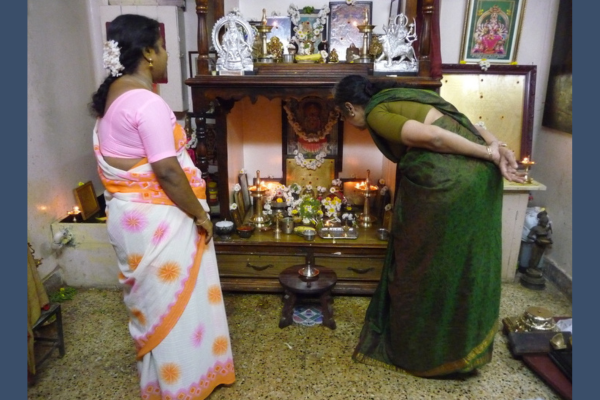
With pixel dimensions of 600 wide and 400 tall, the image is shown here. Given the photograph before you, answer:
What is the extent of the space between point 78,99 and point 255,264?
1745 millimetres

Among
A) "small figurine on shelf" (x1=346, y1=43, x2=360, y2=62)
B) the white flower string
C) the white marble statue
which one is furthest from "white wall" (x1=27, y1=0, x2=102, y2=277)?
the white flower string

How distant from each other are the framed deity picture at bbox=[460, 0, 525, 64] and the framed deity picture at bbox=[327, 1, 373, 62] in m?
0.75

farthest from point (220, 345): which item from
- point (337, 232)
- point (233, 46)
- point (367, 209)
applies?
point (233, 46)

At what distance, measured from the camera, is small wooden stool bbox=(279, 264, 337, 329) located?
2.44m

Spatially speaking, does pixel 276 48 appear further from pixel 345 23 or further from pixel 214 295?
pixel 214 295

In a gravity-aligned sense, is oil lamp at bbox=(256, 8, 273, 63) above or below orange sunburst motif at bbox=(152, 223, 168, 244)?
above

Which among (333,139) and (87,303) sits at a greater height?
(333,139)

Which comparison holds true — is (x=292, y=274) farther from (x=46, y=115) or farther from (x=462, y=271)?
(x=46, y=115)

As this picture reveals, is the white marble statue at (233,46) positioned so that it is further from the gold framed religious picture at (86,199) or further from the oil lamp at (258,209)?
the gold framed religious picture at (86,199)

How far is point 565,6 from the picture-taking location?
2963mm

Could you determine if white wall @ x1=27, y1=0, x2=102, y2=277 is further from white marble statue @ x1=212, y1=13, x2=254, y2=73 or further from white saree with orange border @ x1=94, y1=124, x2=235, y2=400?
white saree with orange border @ x1=94, y1=124, x2=235, y2=400

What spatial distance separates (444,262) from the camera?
1.91 meters

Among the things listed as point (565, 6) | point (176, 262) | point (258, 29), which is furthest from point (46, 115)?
point (565, 6)

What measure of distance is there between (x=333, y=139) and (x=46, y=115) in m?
2.00
